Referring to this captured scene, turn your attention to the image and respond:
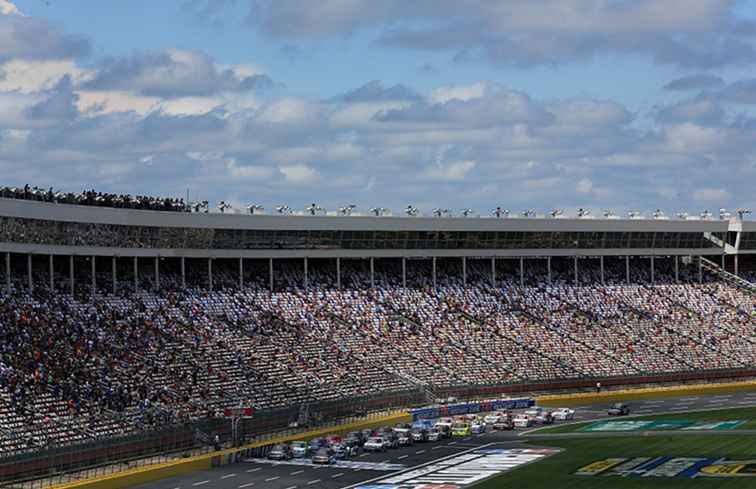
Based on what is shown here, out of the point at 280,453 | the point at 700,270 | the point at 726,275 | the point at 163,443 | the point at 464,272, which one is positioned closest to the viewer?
the point at 163,443

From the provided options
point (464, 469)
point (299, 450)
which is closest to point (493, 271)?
point (299, 450)

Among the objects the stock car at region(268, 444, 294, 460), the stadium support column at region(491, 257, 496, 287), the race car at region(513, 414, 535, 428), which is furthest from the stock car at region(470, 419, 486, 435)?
the stadium support column at region(491, 257, 496, 287)

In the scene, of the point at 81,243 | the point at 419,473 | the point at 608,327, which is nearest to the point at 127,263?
the point at 81,243

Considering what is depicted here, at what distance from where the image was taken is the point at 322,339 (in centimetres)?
10144

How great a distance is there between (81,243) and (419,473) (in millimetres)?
31507

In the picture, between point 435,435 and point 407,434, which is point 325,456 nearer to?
point 407,434

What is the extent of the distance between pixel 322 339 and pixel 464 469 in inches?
1165

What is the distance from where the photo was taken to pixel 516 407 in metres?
100

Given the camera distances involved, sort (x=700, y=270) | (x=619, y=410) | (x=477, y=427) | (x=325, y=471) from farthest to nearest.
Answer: (x=700, y=270) → (x=619, y=410) → (x=477, y=427) → (x=325, y=471)

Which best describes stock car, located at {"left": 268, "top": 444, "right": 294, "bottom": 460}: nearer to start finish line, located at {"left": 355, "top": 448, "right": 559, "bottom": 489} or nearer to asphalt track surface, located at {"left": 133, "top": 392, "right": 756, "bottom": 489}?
asphalt track surface, located at {"left": 133, "top": 392, "right": 756, "bottom": 489}

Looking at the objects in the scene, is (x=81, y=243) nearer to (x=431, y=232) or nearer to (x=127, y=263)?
(x=127, y=263)

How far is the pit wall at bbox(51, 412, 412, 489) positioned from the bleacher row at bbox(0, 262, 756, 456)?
278 centimetres

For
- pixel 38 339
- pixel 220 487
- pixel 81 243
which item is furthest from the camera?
pixel 81 243

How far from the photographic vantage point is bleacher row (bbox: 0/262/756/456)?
72.8 metres
